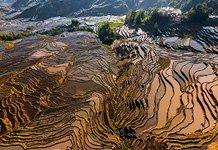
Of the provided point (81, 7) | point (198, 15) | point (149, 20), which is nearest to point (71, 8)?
point (81, 7)

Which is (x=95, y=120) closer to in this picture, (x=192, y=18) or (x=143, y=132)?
(x=143, y=132)

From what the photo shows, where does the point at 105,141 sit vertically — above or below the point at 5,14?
above

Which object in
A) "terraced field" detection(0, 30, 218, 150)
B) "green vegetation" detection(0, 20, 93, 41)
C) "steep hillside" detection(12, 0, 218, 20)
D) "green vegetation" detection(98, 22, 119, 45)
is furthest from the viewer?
"steep hillside" detection(12, 0, 218, 20)

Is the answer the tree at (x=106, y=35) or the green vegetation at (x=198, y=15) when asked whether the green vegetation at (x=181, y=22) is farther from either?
the tree at (x=106, y=35)

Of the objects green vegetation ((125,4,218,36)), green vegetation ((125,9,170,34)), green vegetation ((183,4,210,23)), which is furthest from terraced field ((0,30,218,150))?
green vegetation ((125,9,170,34))

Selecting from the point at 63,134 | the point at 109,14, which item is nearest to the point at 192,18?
the point at 63,134

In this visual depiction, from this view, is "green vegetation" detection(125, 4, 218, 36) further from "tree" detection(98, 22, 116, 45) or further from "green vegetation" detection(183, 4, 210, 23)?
"tree" detection(98, 22, 116, 45)

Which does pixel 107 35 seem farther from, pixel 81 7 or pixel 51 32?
pixel 81 7

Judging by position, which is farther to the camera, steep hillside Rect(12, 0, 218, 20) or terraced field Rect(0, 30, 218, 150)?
steep hillside Rect(12, 0, 218, 20)

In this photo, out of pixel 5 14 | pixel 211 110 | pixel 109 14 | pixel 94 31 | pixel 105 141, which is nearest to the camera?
pixel 105 141
